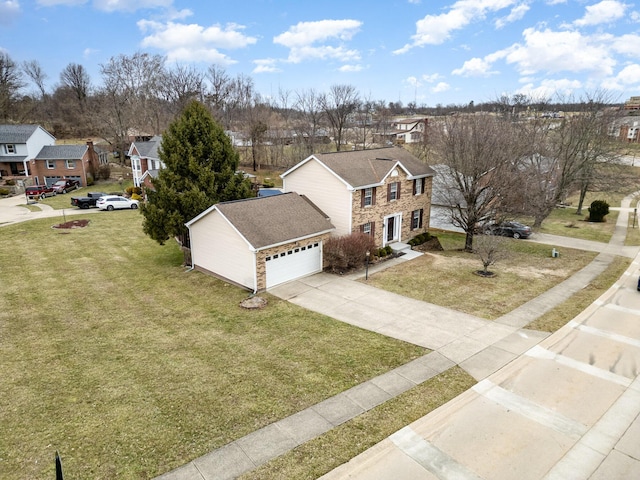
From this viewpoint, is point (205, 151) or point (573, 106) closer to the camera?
point (205, 151)

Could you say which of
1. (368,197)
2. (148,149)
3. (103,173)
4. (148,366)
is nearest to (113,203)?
(148,149)

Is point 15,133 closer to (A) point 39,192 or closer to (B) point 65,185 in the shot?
(B) point 65,185

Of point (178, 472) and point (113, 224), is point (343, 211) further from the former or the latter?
point (113, 224)

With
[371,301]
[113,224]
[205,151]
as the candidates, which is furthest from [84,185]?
[371,301]

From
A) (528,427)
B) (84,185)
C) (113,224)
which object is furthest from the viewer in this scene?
(84,185)

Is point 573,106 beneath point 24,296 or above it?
above

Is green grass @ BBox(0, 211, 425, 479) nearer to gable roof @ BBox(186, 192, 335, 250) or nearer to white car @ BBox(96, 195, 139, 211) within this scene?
gable roof @ BBox(186, 192, 335, 250)

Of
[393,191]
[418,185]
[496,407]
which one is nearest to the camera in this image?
[496,407]
